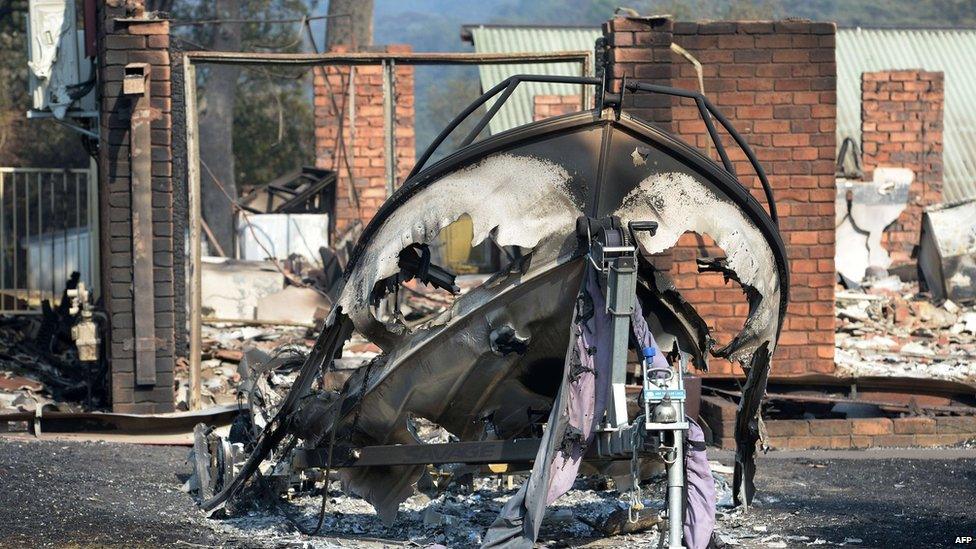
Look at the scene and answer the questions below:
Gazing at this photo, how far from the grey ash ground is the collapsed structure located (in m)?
0.77

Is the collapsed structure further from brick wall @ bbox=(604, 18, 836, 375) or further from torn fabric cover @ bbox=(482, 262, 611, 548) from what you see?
brick wall @ bbox=(604, 18, 836, 375)

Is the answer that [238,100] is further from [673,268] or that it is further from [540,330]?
[540,330]

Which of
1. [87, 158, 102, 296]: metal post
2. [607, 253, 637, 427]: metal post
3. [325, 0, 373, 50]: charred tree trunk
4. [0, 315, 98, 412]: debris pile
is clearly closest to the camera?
[607, 253, 637, 427]: metal post

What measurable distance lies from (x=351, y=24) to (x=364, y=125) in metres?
6.96

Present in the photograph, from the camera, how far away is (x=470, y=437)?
251 inches

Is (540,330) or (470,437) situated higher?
(540,330)

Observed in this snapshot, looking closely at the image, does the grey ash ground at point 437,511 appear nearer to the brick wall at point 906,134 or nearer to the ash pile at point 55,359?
the ash pile at point 55,359

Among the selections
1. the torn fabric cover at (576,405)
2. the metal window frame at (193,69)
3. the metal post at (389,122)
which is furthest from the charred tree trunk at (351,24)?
the torn fabric cover at (576,405)

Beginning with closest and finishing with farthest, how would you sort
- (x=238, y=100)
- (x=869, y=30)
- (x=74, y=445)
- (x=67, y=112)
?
1. (x=74, y=445)
2. (x=67, y=112)
3. (x=869, y=30)
4. (x=238, y=100)

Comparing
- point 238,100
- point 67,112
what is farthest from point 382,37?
point 67,112

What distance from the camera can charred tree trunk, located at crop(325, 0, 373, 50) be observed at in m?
23.8

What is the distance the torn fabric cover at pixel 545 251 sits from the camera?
5.43 metres

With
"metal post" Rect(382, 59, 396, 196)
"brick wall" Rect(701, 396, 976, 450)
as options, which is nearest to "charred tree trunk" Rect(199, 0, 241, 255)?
"metal post" Rect(382, 59, 396, 196)

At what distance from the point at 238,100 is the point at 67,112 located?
20.2m
